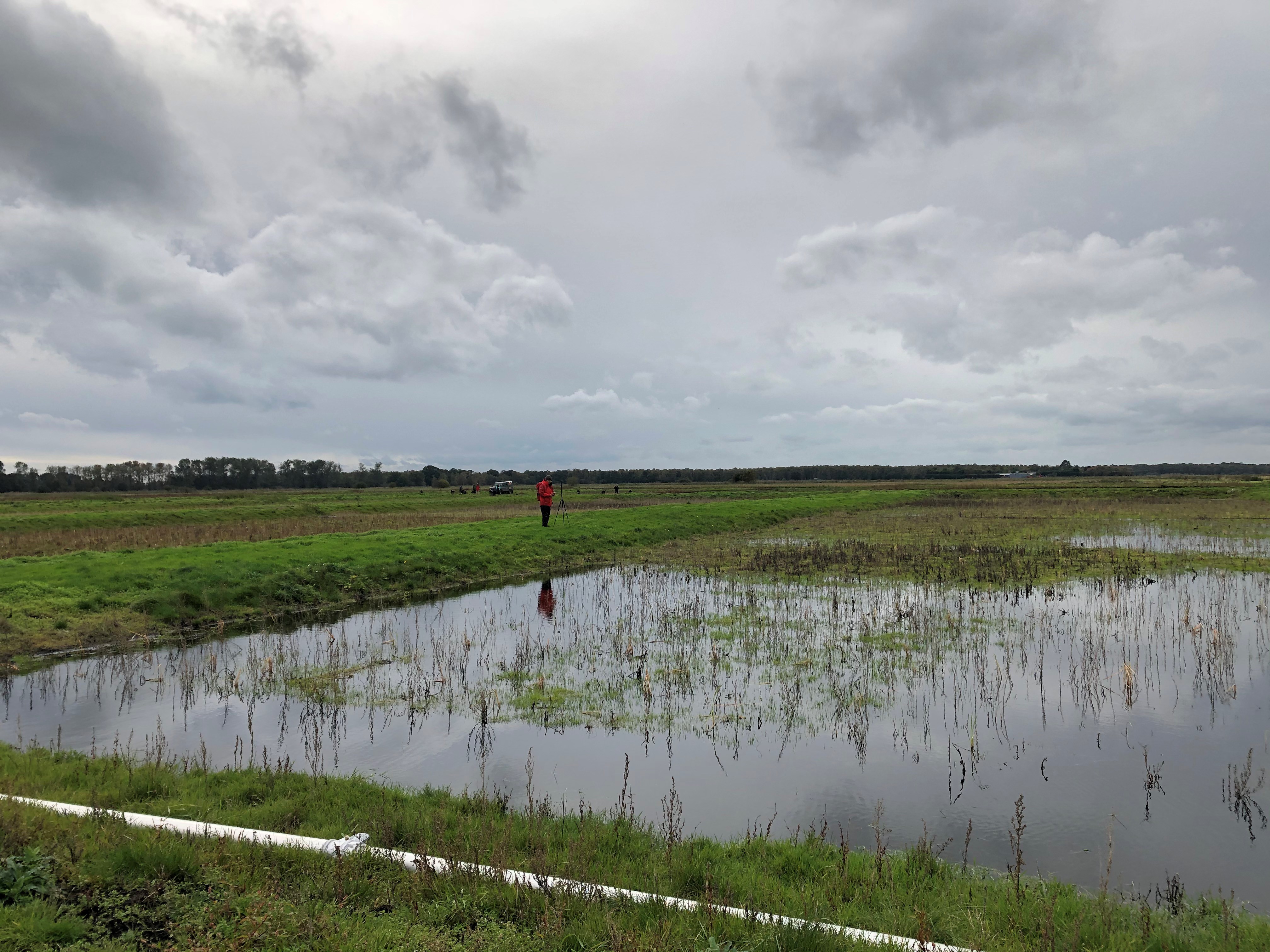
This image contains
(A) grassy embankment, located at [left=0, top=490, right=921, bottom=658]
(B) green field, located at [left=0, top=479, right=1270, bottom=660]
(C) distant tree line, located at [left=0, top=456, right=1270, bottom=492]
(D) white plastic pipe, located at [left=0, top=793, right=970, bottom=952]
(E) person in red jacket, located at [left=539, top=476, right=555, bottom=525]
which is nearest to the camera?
(D) white plastic pipe, located at [left=0, top=793, right=970, bottom=952]

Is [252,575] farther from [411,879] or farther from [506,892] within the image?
[506,892]

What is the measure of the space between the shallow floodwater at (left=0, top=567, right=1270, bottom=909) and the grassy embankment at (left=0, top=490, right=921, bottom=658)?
2445 mm

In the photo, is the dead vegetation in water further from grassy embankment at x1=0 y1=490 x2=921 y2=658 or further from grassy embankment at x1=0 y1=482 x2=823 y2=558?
grassy embankment at x1=0 y1=482 x2=823 y2=558

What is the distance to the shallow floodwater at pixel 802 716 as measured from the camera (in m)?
7.22

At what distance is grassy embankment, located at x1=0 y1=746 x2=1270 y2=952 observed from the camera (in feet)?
15.3

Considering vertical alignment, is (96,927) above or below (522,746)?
above

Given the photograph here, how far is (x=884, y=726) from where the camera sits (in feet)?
31.8

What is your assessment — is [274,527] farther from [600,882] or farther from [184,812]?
[600,882]

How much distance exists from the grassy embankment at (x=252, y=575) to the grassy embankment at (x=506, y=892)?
1114 cm

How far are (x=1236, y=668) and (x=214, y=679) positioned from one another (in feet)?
60.6

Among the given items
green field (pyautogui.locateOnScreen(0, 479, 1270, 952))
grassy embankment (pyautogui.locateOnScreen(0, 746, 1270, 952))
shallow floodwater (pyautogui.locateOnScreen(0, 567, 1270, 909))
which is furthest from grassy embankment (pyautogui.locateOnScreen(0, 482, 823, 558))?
grassy embankment (pyautogui.locateOnScreen(0, 746, 1270, 952))

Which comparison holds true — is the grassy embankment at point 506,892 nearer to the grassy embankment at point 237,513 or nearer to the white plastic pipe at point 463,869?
the white plastic pipe at point 463,869

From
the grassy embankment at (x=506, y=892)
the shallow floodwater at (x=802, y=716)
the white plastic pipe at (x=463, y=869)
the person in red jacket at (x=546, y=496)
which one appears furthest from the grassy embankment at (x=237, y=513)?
the grassy embankment at (x=506, y=892)

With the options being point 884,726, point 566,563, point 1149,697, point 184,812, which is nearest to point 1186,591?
point 1149,697
